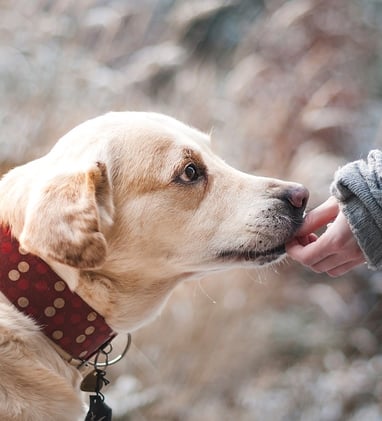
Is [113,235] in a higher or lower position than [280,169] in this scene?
higher

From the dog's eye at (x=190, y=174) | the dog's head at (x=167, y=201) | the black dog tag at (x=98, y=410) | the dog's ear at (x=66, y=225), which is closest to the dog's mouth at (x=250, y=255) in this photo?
the dog's head at (x=167, y=201)

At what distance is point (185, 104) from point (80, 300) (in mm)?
1594

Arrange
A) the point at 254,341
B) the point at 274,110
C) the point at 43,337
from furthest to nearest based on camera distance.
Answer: the point at 274,110 → the point at 254,341 → the point at 43,337

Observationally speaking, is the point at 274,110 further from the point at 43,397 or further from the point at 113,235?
the point at 43,397

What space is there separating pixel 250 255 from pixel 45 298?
450mm

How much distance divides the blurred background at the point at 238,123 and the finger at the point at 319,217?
106cm

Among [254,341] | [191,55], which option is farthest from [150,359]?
[191,55]

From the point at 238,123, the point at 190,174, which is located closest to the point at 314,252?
the point at 190,174

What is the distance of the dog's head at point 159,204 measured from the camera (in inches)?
52.4

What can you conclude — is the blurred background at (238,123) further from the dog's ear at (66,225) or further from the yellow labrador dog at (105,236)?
the dog's ear at (66,225)

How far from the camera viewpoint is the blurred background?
248cm

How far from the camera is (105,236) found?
1310 millimetres

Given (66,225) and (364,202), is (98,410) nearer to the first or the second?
(66,225)

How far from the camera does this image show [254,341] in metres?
2.51
